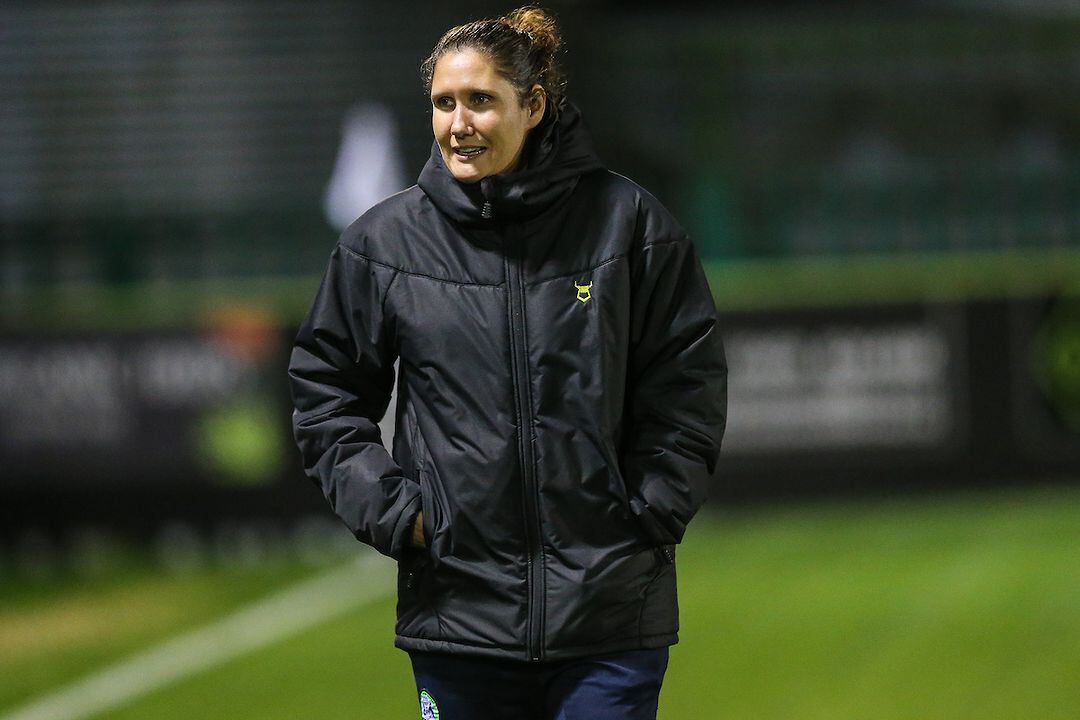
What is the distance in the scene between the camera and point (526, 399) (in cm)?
304

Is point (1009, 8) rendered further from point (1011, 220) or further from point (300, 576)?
point (300, 576)

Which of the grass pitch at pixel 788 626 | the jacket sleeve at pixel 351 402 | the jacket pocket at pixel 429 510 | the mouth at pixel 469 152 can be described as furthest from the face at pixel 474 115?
the grass pitch at pixel 788 626

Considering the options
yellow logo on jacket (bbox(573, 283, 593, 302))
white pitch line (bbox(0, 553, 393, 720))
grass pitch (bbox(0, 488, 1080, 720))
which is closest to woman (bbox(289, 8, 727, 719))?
yellow logo on jacket (bbox(573, 283, 593, 302))

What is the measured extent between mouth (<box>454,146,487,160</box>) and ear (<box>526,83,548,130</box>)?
0.11 metres

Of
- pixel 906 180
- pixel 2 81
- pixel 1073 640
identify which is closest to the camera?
pixel 1073 640

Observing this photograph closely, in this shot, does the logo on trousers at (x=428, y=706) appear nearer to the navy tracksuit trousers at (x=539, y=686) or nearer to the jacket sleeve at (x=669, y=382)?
the navy tracksuit trousers at (x=539, y=686)

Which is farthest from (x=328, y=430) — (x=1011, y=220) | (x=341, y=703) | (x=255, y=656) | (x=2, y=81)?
(x=2, y=81)

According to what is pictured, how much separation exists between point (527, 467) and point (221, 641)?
5.67m

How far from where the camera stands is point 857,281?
11516 millimetres

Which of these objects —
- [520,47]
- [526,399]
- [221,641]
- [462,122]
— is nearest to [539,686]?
[526,399]

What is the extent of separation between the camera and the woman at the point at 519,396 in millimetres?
3045

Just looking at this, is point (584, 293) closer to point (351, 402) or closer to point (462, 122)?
point (462, 122)

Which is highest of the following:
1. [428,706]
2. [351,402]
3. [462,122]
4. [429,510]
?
[462,122]

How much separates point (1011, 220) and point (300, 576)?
528cm
